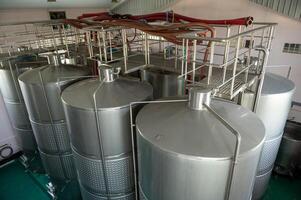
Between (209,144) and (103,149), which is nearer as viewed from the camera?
(209,144)

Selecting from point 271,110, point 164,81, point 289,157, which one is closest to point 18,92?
point 164,81

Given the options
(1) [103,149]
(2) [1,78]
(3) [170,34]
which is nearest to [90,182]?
(1) [103,149]

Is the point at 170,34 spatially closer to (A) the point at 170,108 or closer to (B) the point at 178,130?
(A) the point at 170,108

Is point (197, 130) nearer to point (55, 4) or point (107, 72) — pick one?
point (107, 72)

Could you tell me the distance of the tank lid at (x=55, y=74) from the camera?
9.40ft

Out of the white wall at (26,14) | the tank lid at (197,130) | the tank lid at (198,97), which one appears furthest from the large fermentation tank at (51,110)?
the white wall at (26,14)

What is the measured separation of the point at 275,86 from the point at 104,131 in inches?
82.5

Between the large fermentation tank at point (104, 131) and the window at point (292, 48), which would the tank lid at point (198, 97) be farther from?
the window at point (292, 48)

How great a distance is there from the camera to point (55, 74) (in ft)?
9.87

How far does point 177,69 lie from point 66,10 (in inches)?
164

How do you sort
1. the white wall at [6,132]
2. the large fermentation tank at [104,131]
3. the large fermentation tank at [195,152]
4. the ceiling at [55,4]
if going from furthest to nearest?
the white wall at [6,132]
the ceiling at [55,4]
the large fermentation tank at [104,131]
the large fermentation tank at [195,152]

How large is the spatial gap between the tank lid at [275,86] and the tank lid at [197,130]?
3.00 ft

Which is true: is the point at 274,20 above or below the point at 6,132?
above

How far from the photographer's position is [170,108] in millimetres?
1832
